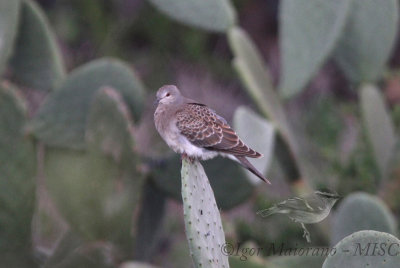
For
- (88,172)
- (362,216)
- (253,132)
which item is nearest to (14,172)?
(88,172)

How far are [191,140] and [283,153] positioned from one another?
6.02 ft

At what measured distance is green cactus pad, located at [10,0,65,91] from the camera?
155 inches

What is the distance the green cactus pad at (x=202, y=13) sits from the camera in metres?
3.78

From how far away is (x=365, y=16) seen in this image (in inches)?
155

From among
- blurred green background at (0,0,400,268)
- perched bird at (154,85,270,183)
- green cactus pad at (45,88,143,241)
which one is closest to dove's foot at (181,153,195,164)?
perched bird at (154,85,270,183)

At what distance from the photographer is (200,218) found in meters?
1.91

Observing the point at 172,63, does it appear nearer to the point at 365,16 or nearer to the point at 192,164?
the point at 365,16

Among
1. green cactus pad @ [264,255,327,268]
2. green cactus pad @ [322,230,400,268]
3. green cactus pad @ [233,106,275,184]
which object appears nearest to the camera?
green cactus pad @ [322,230,400,268]

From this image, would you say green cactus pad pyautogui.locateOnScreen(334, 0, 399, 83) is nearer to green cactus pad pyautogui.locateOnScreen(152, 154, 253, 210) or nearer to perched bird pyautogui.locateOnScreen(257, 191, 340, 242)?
green cactus pad pyautogui.locateOnScreen(152, 154, 253, 210)

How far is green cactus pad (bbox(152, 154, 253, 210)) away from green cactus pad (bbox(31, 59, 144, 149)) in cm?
45

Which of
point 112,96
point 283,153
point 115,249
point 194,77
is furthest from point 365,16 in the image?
point 194,77

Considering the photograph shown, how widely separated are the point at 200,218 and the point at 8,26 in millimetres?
2132

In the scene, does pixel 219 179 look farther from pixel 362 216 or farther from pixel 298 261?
pixel 362 216

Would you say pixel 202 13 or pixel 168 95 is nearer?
pixel 168 95
